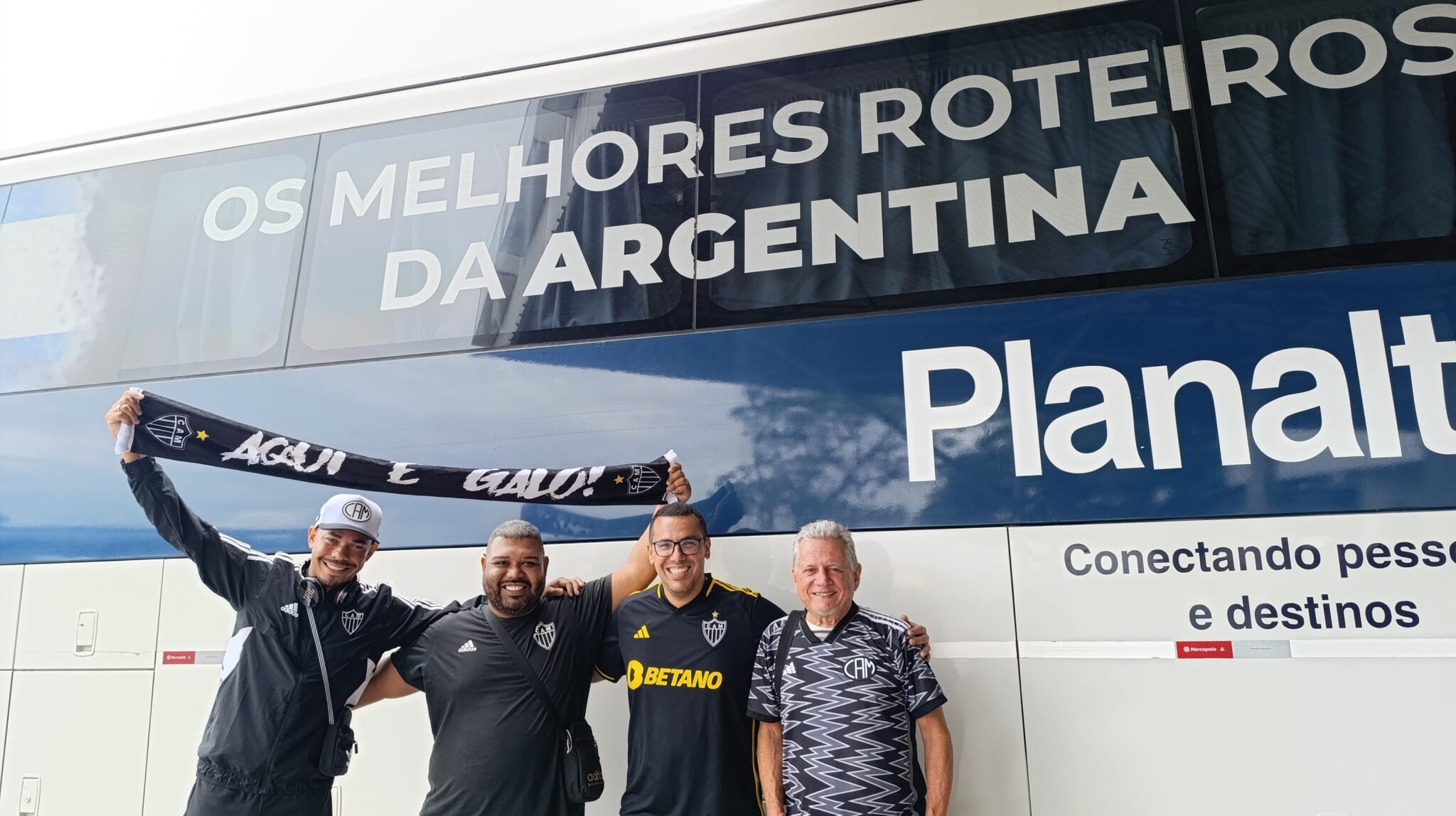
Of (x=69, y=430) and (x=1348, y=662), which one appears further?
(x=69, y=430)

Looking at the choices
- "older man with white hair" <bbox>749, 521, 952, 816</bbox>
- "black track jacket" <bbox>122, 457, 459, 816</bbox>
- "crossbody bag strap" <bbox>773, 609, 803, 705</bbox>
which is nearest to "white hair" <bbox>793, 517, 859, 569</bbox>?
"older man with white hair" <bbox>749, 521, 952, 816</bbox>

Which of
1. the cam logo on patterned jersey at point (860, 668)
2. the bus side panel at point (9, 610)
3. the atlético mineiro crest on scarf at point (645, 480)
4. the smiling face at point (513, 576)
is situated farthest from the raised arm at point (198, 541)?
the cam logo on patterned jersey at point (860, 668)

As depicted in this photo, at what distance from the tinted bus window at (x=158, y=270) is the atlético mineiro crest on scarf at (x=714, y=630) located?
2.09 m

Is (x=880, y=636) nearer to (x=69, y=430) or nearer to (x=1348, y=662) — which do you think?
(x=1348, y=662)

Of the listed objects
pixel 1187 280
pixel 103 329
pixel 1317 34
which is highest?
pixel 1317 34

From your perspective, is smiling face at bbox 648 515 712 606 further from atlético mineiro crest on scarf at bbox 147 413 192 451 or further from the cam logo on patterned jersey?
atlético mineiro crest on scarf at bbox 147 413 192 451

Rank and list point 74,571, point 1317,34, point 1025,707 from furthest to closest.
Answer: point 74,571, point 1317,34, point 1025,707

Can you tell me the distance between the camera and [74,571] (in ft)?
12.5

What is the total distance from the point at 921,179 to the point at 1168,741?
73.8 inches

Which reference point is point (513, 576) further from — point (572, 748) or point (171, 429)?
point (171, 429)

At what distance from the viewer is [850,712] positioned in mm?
2654

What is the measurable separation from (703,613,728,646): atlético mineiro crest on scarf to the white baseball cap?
121 centimetres

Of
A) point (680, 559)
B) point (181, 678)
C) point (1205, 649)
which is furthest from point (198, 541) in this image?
point (1205, 649)

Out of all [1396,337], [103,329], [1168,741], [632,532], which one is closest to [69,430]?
[103,329]
